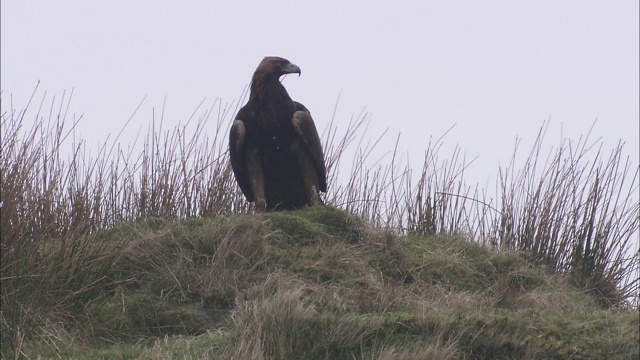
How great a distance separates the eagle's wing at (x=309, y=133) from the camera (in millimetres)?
7798

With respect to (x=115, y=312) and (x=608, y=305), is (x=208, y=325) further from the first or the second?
(x=608, y=305)

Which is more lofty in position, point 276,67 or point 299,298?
point 276,67

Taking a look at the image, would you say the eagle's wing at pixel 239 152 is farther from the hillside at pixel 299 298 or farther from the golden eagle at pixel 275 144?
the hillside at pixel 299 298

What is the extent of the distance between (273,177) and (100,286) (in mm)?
2187

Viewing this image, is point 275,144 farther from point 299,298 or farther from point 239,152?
point 299,298

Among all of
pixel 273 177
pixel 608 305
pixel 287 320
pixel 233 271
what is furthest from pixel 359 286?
pixel 608 305

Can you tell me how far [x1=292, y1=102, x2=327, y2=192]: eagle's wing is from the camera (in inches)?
307

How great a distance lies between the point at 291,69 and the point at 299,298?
288 centimetres

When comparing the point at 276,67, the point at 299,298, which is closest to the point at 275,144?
the point at 276,67

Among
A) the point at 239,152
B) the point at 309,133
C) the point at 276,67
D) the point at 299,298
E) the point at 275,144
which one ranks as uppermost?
the point at 276,67

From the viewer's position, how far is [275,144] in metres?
7.88

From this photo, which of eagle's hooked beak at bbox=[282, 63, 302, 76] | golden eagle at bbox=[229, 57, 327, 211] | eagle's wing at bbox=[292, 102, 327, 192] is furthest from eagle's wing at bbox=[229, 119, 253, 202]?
eagle's hooked beak at bbox=[282, 63, 302, 76]

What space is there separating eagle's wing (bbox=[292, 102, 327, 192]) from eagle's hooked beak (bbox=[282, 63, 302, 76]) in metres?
0.28

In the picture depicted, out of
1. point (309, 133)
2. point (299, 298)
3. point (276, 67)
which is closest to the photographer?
point (299, 298)
